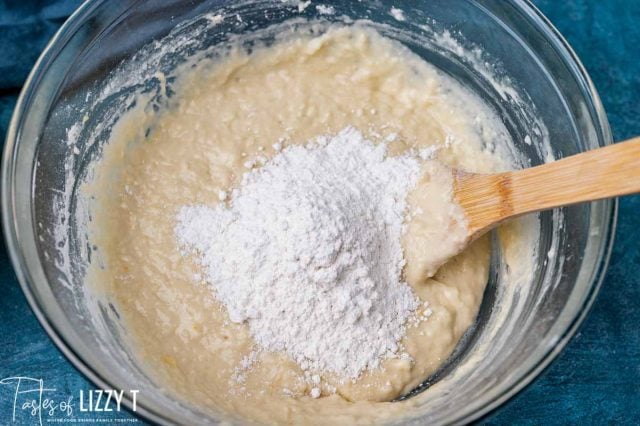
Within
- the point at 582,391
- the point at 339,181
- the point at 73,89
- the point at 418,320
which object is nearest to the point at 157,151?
the point at 73,89

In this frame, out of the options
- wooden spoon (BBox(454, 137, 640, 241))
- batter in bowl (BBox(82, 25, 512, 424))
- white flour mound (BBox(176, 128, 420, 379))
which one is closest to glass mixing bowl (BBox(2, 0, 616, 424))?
batter in bowl (BBox(82, 25, 512, 424))

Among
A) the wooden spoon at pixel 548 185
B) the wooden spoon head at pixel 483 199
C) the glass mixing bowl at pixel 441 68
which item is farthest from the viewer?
the wooden spoon head at pixel 483 199

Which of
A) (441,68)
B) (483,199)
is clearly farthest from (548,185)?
(441,68)

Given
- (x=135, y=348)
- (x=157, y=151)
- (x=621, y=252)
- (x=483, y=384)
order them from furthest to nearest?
1. (x=621, y=252)
2. (x=157, y=151)
3. (x=135, y=348)
4. (x=483, y=384)

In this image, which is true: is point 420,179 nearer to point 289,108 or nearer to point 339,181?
point 339,181

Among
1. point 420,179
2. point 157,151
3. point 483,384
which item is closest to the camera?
point 483,384

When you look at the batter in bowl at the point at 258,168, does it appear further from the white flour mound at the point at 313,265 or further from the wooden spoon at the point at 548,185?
the wooden spoon at the point at 548,185

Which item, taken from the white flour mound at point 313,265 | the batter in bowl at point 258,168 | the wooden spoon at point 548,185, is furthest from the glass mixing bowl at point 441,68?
the white flour mound at point 313,265

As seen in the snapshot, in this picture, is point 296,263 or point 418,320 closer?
point 296,263
